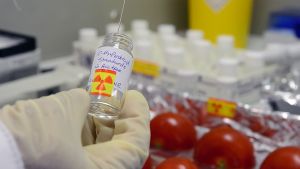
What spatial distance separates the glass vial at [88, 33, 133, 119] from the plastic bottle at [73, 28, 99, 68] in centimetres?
58

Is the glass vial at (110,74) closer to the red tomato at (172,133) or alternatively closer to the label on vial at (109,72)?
the label on vial at (109,72)

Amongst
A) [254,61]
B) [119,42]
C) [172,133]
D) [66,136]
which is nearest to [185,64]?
[254,61]

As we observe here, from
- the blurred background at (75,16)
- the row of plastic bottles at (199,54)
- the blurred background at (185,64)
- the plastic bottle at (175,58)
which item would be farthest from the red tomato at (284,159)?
the blurred background at (75,16)

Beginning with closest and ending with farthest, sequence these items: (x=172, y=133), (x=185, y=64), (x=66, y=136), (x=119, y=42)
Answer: (x=66, y=136) < (x=119, y=42) < (x=172, y=133) < (x=185, y=64)

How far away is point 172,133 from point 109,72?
0.34m

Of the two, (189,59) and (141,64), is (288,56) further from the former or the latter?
(141,64)

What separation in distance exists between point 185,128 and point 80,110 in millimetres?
374

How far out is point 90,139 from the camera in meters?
0.66

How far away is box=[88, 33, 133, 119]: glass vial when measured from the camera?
1.94ft

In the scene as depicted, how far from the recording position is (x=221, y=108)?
96cm

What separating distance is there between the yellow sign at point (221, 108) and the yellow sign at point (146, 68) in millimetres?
182

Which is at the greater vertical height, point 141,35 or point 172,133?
point 141,35

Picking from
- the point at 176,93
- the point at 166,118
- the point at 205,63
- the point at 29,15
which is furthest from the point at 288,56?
the point at 29,15

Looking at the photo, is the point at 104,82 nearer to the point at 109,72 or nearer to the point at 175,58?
the point at 109,72
